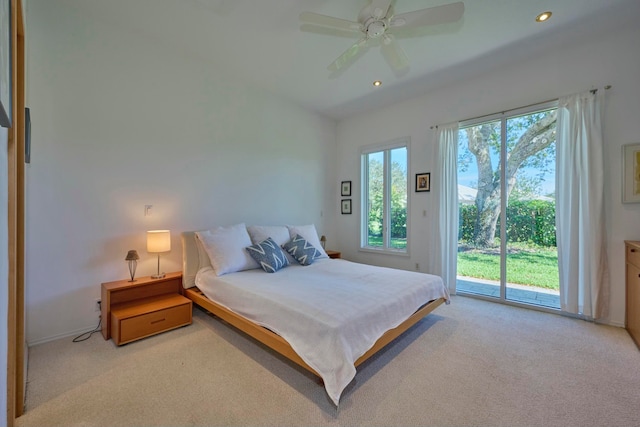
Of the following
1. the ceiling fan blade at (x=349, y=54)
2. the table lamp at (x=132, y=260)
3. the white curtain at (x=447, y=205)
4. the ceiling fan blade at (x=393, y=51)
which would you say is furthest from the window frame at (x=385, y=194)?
the table lamp at (x=132, y=260)

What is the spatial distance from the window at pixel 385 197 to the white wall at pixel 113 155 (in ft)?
7.03

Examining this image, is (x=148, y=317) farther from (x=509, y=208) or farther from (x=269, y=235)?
(x=509, y=208)

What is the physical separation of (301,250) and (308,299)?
143 centimetres

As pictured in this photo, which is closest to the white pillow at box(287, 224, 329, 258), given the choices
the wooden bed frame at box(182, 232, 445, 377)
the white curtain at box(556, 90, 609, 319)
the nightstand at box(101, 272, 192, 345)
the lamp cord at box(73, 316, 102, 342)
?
the wooden bed frame at box(182, 232, 445, 377)

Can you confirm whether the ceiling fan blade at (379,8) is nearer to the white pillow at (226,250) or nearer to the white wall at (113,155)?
the white wall at (113,155)

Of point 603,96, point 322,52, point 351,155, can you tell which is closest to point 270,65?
point 322,52

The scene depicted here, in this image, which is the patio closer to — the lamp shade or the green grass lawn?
the green grass lawn

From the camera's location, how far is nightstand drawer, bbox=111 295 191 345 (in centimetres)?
237

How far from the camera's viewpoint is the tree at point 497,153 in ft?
10.8

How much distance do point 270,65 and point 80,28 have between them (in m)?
1.94

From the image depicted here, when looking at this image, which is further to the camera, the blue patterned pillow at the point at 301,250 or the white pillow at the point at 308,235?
the white pillow at the point at 308,235

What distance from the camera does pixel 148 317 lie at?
8.25ft

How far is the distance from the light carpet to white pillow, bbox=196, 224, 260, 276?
2.25ft

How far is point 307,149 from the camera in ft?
16.0
